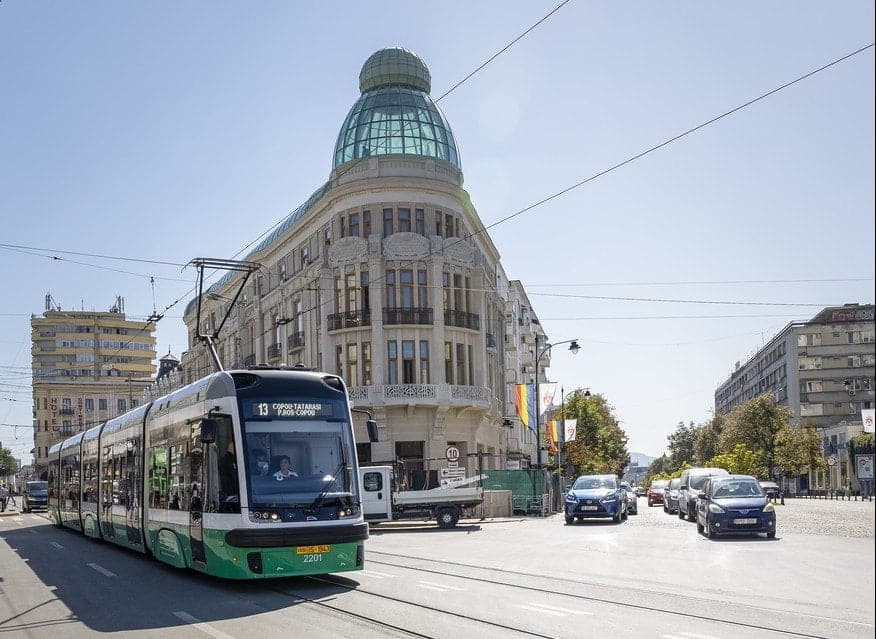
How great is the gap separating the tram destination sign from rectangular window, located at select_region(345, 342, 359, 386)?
34801 millimetres

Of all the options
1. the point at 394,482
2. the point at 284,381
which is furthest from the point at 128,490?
the point at 394,482

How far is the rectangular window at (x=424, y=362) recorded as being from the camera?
49.2m

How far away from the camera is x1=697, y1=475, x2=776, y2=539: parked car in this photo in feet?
81.1

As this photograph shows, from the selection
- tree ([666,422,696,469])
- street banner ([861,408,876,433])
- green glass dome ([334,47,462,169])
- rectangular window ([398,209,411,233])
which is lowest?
tree ([666,422,696,469])

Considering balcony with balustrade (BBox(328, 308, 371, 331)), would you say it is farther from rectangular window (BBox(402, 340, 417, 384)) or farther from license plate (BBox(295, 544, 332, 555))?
license plate (BBox(295, 544, 332, 555))

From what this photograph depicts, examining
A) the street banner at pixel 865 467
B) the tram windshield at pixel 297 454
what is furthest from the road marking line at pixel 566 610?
the street banner at pixel 865 467

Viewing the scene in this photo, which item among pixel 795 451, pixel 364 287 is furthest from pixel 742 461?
pixel 364 287

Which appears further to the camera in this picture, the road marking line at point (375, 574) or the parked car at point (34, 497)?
the parked car at point (34, 497)

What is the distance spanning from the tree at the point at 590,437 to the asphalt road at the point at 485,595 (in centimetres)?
5660

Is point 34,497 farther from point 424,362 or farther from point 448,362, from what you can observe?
point 448,362

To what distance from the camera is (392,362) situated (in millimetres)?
49312

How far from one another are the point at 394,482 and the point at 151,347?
121685mm

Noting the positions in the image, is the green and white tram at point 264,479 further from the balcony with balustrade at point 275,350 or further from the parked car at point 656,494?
the parked car at point 656,494

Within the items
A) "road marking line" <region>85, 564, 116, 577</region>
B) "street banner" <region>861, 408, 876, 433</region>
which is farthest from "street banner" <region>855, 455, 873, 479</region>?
"road marking line" <region>85, 564, 116, 577</region>
